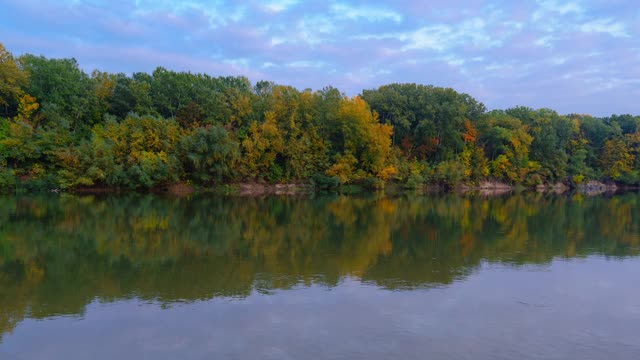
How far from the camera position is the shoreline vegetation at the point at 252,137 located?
46.7m

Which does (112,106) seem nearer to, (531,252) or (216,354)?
(531,252)

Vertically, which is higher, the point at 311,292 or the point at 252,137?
the point at 252,137

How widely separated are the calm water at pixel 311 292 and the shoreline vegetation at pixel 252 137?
23.7m

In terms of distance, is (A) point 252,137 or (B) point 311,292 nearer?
(B) point 311,292

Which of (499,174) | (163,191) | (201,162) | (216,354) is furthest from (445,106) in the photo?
(216,354)

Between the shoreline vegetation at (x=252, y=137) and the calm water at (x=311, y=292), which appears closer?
the calm water at (x=311, y=292)

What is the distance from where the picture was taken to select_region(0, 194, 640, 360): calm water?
30.1 feet

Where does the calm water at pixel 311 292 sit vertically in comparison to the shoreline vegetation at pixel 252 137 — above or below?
below

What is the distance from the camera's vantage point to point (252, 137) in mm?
54969

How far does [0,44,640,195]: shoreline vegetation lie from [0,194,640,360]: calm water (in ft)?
77.7

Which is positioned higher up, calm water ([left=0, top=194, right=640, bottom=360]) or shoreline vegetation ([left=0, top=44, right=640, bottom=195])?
shoreline vegetation ([left=0, top=44, right=640, bottom=195])

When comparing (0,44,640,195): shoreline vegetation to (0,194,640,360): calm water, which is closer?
(0,194,640,360): calm water

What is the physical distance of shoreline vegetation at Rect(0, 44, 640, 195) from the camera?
46.7 m

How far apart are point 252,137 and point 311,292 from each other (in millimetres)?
43625
